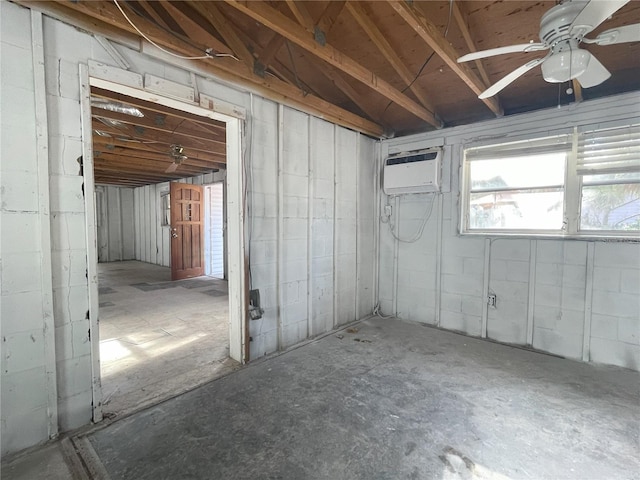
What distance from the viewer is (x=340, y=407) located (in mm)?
2084

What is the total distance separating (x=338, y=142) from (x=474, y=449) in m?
3.10

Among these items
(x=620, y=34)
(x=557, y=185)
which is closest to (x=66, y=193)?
(x=620, y=34)

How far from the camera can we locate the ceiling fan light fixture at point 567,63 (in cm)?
156

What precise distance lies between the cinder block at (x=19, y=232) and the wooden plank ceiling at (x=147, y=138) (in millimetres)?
1653

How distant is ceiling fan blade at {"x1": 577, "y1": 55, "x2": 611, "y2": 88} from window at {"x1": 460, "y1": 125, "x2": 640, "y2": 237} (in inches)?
46.0

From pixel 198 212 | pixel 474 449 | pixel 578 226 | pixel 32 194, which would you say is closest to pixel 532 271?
pixel 578 226

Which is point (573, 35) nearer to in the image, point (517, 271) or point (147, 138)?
point (517, 271)

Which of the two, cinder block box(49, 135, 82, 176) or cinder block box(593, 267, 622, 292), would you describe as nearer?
cinder block box(49, 135, 82, 176)

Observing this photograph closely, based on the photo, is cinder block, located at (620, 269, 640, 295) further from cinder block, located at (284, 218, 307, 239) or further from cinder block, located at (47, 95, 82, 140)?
cinder block, located at (47, 95, 82, 140)

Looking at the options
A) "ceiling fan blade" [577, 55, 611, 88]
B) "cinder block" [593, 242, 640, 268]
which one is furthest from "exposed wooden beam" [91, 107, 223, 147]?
"cinder block" [593, 242, 640, 268]

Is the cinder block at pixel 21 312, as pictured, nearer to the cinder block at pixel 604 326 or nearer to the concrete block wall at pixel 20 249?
the concrete block wall at pixel 20 249

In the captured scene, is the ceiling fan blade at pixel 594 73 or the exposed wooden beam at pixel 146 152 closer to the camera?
the ceiling fan blade at pixel 594 73

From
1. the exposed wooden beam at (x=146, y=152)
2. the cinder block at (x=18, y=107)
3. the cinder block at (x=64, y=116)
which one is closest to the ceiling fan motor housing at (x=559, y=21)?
the cinder block at (x=64, y=116)

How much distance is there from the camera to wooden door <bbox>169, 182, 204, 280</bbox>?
638 cm
